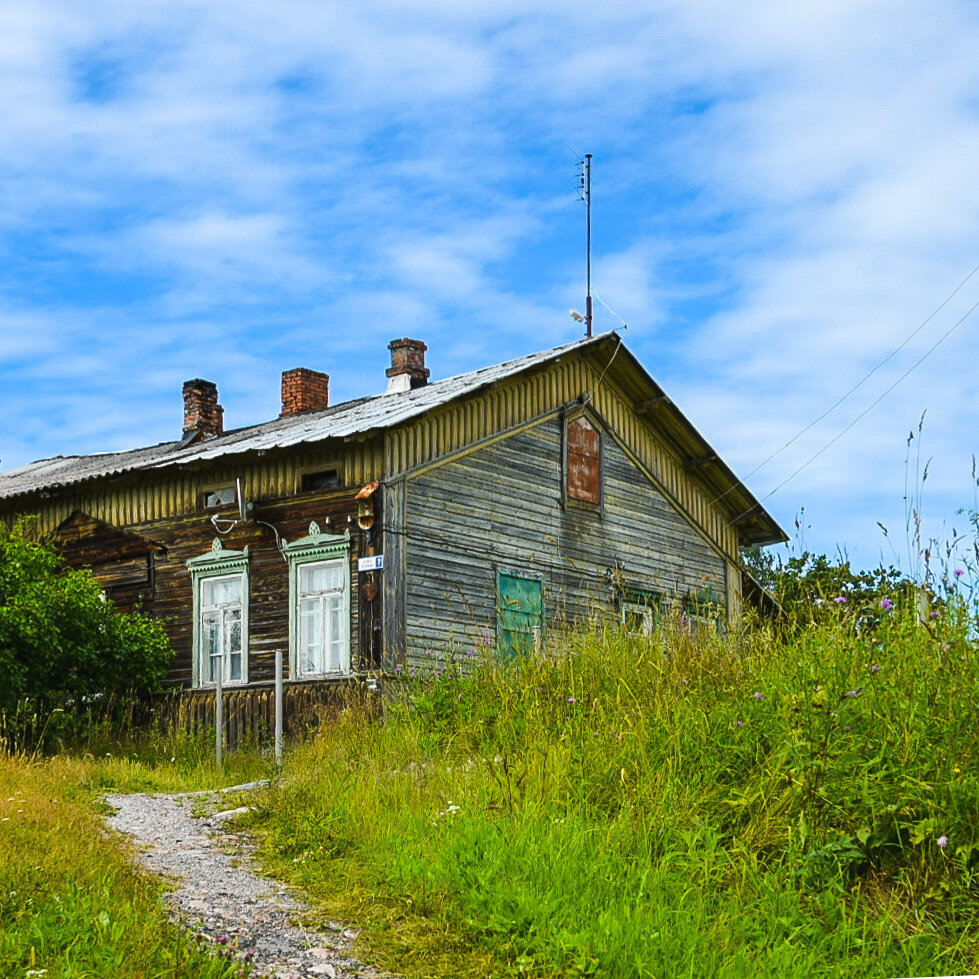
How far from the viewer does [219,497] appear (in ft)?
64.2

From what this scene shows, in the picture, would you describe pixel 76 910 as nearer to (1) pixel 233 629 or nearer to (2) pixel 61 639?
(2) pixel 61 639

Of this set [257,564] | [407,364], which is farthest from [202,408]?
[257,564]

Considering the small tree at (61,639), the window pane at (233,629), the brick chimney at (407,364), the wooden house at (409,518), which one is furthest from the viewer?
the brick chimney at (407,364)

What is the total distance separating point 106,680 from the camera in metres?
18.2

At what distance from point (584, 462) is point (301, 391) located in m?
6.74

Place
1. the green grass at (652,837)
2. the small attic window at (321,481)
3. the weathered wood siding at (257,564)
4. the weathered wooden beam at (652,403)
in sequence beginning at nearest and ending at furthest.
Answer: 1. the green grass at (652,837)
2. the weathered wood siding at (257,564)
3. the small attic window at (321,481)
4. the weathered wooden beam at (652,403)

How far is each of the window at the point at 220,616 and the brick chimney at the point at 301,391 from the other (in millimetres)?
6028

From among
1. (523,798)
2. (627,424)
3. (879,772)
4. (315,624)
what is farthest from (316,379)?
(879,772)

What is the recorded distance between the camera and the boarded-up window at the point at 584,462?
20.7 m

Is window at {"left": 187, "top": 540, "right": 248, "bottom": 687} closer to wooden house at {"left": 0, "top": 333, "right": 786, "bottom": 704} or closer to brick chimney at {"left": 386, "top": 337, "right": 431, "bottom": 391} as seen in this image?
wooden house at {"left": 0, "top": 333, "right": 786, "bottom": 704}

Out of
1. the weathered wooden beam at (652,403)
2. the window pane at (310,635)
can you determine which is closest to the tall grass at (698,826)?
the window pane at (310,635)

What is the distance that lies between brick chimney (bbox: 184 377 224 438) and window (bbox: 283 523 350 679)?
295 inches

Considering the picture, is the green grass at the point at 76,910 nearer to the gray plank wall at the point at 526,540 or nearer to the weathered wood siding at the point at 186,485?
the gray plank wall at the point at 526,540

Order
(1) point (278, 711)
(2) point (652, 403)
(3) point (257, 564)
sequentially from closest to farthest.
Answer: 1. (1) point (278, 711)
2. (3) point (257, 564)
3. (2) point (652, 403)
